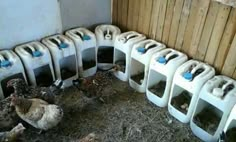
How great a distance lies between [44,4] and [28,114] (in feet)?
2.51

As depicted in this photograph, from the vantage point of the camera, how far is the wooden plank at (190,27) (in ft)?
4.83

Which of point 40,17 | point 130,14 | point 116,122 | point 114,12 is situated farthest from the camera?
point 114,12

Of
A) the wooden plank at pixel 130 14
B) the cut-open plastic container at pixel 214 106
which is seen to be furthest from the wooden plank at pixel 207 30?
the wooden plank at pixel 130 14

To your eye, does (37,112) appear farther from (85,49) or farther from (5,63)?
(85,49)

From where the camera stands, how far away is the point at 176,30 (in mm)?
1646

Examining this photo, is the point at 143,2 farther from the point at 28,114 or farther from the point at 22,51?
the point at 28,114

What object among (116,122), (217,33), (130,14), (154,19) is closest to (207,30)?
(217,33)

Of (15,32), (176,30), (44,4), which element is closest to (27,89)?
(15,32)

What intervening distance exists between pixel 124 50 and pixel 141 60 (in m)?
0.17

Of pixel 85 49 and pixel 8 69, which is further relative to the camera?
pixel 85 49

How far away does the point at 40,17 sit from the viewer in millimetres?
1658

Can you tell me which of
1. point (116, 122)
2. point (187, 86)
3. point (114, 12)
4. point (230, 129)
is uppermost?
point (114, 12)

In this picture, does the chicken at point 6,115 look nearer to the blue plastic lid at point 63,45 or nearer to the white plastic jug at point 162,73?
the blue plastic lid at point 63,45

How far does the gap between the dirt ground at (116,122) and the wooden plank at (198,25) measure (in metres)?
0.47
